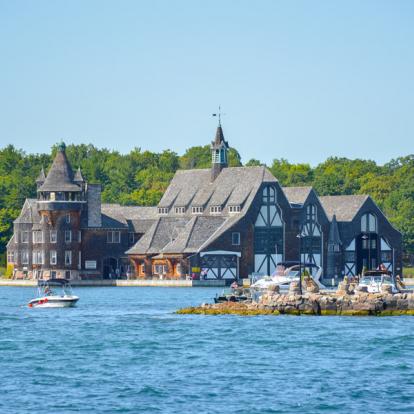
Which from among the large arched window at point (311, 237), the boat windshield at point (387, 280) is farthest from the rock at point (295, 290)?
the large arched window at point (311, 237)

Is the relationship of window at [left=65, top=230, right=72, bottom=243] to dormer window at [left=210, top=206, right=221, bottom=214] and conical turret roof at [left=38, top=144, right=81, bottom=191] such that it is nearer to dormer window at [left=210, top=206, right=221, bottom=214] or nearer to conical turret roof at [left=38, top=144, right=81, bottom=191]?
conical turret roof at [left=38, top=144, right=81, bottom=191]

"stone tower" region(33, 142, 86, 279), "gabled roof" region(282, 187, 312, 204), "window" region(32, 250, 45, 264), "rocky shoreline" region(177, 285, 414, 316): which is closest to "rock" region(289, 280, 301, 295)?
"rocky shoreline" region(177, 285, 414, 316)

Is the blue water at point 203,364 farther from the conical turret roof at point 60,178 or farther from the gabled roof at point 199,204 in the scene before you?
the conical turret roof at point 60,178

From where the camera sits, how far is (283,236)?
144 m

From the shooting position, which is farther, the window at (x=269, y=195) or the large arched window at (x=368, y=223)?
the large arched window at (x=368, y=223)

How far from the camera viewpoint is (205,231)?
14100 centimetres

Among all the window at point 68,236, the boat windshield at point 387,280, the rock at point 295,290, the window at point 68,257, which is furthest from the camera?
the window at point 68,257

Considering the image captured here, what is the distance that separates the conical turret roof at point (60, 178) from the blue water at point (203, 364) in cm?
5973

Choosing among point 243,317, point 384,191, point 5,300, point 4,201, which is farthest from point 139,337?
point 384,191

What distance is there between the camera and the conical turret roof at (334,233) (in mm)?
146750

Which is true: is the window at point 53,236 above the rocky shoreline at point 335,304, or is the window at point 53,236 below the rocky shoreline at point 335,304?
above

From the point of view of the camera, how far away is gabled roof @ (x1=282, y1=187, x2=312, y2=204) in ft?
480

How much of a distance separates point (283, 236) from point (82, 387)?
311ft

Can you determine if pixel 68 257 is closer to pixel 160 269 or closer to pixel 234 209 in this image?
pixel 160 269
